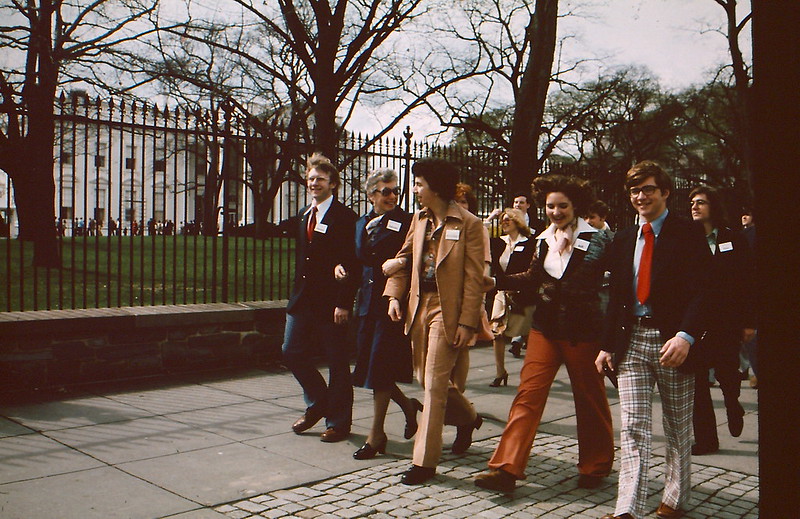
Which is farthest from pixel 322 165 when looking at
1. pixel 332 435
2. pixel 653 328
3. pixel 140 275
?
pixel 140 275

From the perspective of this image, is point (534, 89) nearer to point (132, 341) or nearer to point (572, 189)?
point (132, 341)

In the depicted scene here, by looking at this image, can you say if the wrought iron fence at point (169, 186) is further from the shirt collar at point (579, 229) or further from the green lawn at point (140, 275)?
the shirt collar at point (579, 229)

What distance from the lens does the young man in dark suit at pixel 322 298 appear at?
225 inches

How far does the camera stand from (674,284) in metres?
4.04

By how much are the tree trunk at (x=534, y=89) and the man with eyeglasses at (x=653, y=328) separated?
8.60 meters

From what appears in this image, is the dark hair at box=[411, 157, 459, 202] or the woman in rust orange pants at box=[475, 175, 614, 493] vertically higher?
the dark hair at box=[411, 157, 459, 202]

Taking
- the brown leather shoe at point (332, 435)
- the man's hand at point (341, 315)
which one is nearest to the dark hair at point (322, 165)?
the man's hand at point (341, 315)

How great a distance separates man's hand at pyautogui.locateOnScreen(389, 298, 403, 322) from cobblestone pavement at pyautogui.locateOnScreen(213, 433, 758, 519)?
36.9 inches

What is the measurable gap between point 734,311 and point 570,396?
262cm

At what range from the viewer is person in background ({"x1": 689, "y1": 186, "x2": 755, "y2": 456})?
4023mm

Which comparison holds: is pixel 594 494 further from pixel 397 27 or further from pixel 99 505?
pixel 397 27

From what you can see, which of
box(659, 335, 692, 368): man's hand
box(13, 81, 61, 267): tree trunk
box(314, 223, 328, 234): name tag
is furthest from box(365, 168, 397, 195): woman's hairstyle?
box(13, 81, 61, 267): tree trunk

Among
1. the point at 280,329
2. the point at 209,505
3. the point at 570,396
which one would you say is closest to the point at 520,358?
the point at 570,396

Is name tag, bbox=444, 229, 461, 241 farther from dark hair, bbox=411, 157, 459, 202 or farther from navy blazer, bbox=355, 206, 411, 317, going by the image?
navy blazer, bbox=355, 206, 411, 317
